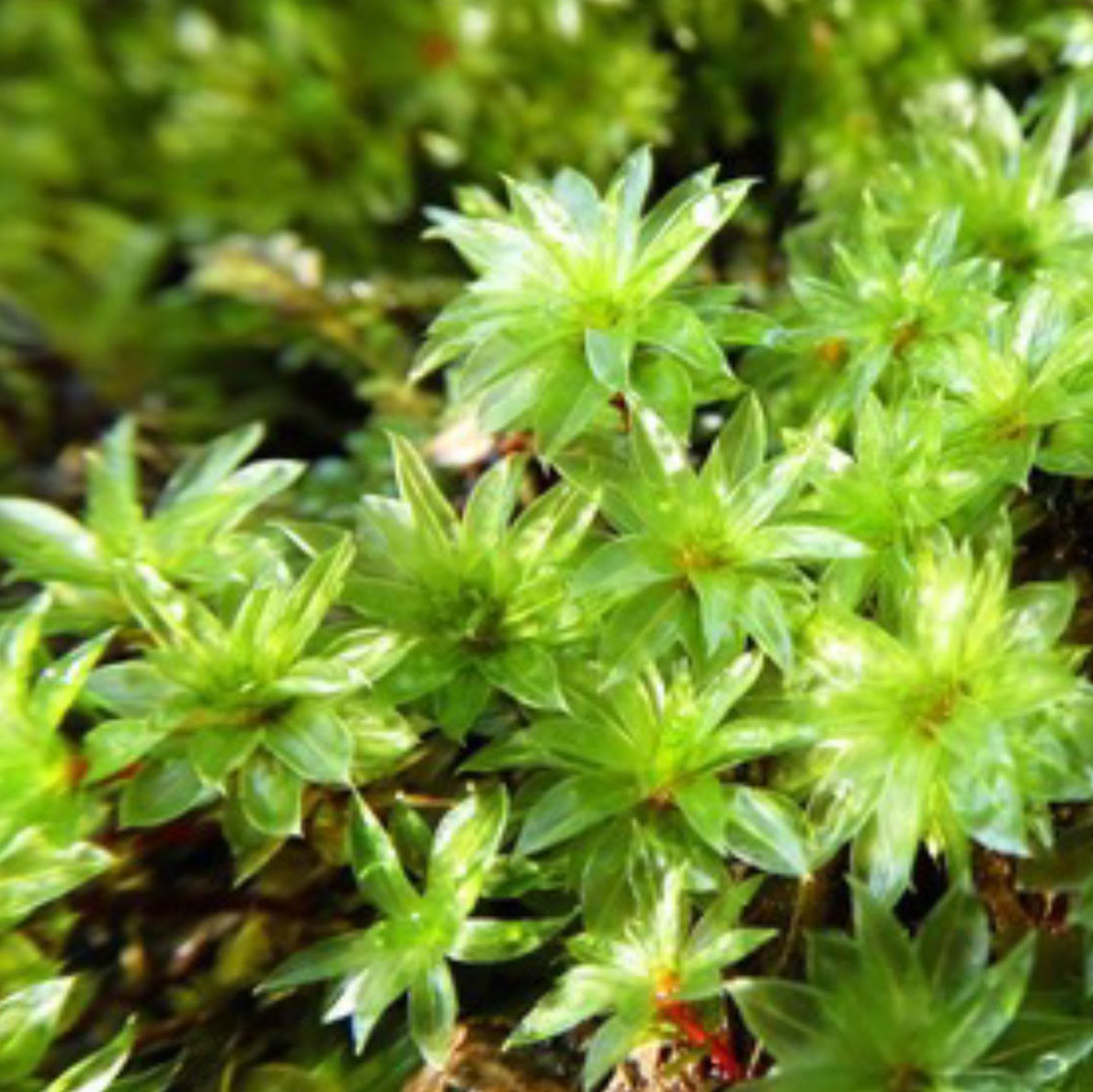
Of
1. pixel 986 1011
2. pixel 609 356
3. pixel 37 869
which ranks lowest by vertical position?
pixel 986 1011

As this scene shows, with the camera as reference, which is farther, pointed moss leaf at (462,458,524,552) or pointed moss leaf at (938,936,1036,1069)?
pointed moss leaf at (462,458,524,552)

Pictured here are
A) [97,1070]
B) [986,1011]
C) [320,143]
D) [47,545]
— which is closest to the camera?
[986,1011]

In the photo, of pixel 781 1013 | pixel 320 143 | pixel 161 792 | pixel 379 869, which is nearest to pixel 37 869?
pixel 161 792


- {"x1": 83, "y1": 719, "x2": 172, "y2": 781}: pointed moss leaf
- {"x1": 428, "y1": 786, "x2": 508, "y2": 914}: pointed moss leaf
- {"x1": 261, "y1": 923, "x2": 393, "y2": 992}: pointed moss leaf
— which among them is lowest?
{"x1": 261, "y1": 923, "x2": 393, "y2": 992}: pointed moss leaf

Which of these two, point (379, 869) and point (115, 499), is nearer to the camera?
point (379, 869)

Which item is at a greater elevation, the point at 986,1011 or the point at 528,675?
the point at 528,675

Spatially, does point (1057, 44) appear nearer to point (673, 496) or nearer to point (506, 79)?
point (506, 79)

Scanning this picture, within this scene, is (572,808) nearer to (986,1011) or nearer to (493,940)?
(493,940)

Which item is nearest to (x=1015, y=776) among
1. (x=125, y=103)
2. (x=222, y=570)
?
(x=222, y=570)

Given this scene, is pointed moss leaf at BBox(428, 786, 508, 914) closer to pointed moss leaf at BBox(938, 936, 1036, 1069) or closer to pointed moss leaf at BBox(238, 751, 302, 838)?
pointed moss leaf at BBox(238, 751, 302, 838)

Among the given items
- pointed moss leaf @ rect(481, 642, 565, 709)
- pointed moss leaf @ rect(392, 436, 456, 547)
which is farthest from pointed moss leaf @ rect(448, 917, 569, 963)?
pointed moss leaf @ rect(392, 436, 456, 547)
